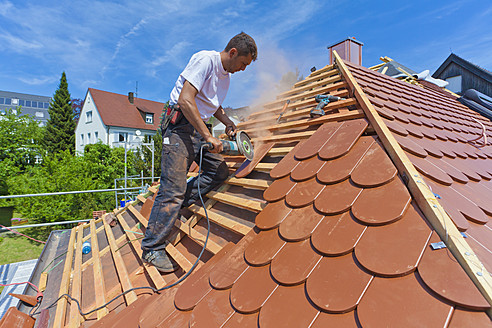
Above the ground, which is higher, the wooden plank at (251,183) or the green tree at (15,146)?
the green tree at (15,146)

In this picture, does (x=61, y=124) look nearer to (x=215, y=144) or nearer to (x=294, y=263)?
(x=215, y=144)

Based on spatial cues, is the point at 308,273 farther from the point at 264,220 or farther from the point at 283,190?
the point at 283,190

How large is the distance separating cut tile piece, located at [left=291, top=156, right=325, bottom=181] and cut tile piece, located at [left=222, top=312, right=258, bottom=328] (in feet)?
3.26

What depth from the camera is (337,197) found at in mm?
1488

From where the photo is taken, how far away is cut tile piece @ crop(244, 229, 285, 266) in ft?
4.61

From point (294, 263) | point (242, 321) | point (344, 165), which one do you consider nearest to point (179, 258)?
point (242, 321)

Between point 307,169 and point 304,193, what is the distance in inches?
10.7

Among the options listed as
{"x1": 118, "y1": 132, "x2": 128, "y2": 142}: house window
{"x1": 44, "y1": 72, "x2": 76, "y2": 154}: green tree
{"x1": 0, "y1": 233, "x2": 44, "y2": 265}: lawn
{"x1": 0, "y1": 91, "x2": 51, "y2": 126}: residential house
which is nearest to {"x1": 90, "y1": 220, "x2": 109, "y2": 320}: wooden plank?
{"x1": 0, "y1": 233, "x2": 44, "y2": 265}: lawn

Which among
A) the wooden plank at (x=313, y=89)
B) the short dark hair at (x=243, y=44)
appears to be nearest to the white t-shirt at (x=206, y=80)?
the short dark hair at (x=243, y=44)

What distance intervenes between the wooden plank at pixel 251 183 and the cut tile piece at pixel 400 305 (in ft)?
4.37

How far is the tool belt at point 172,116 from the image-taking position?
2379mm

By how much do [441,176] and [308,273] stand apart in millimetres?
1224

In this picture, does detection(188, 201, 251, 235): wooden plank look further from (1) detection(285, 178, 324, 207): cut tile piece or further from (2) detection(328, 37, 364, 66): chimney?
(2) detection(328, 37, 364, 66): chimney

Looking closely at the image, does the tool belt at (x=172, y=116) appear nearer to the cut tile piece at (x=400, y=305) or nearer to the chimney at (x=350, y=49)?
the cut tile piece at (x=400, y=305)
